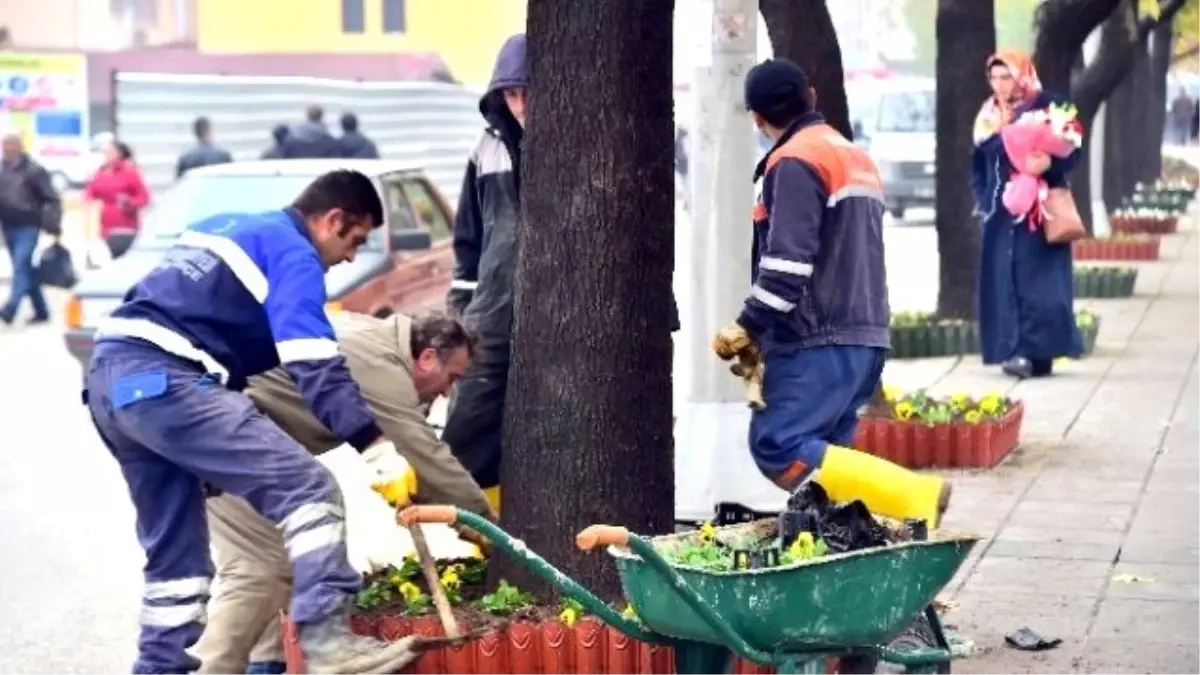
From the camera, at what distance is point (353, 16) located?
51.4 meters

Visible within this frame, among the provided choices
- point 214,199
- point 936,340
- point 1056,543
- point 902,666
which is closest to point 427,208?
point 214,199

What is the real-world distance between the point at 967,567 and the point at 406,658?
311 cm

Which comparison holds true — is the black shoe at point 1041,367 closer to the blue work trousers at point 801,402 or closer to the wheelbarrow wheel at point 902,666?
the blue work trousers at point 801,402

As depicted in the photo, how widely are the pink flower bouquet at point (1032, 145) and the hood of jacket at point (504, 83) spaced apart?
5.76m

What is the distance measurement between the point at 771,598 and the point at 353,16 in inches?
1867

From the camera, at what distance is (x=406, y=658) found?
5.91 m

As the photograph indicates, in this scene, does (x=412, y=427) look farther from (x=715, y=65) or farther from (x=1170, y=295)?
(x=1170, y=295)

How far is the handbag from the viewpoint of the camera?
13.4 m

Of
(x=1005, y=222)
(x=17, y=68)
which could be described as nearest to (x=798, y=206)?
(x=1005, y=222)

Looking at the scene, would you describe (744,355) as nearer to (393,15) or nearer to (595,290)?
(595,290)

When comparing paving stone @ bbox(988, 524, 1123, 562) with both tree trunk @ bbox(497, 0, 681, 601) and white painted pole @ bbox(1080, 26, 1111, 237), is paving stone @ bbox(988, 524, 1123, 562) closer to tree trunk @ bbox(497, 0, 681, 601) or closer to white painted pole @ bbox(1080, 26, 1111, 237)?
tree trunk @ bbox(497, 0, 681, 601)

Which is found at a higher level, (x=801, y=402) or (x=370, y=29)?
(x=370, y=29)

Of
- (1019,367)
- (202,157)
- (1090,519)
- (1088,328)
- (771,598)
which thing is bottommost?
(1090,519)

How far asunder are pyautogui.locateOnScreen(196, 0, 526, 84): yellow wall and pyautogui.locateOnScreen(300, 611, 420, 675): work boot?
148 ft
